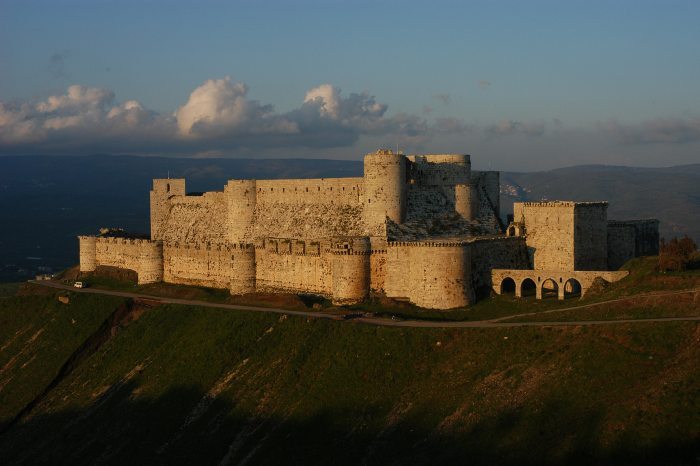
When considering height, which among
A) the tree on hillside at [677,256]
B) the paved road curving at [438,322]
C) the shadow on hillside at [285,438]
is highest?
the tree on hillside at [677,256]

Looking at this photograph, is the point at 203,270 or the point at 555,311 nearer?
the point at 555,311

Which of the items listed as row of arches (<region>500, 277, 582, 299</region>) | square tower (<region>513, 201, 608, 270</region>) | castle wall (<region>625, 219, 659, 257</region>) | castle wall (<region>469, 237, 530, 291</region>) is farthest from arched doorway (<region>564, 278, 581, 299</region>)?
castle wall (<region>625, 219, 659, 257</region>)

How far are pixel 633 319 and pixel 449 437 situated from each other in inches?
594

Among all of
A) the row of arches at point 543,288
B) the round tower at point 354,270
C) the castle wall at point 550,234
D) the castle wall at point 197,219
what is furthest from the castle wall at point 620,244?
the castle wall at point 197,219

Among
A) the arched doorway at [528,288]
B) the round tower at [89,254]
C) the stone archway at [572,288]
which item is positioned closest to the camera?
the stone archway at [572,288]

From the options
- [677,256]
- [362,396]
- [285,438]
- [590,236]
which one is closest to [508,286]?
[590,236]

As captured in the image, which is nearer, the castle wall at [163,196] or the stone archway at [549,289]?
the stone archway at [549,289]

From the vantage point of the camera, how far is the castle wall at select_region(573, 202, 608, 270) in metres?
75.1

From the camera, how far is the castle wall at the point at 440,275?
71062 millimetres

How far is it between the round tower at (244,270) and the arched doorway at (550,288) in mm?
25957

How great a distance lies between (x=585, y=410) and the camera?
4850 centimetres

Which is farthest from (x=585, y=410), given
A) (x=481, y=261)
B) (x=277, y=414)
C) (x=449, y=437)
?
(x=481, y=261)

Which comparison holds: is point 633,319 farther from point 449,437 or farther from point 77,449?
point 77,449

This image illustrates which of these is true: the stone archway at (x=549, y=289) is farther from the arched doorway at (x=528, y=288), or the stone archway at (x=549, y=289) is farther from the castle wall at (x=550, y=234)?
the castle wall at (x=550, y=234)
